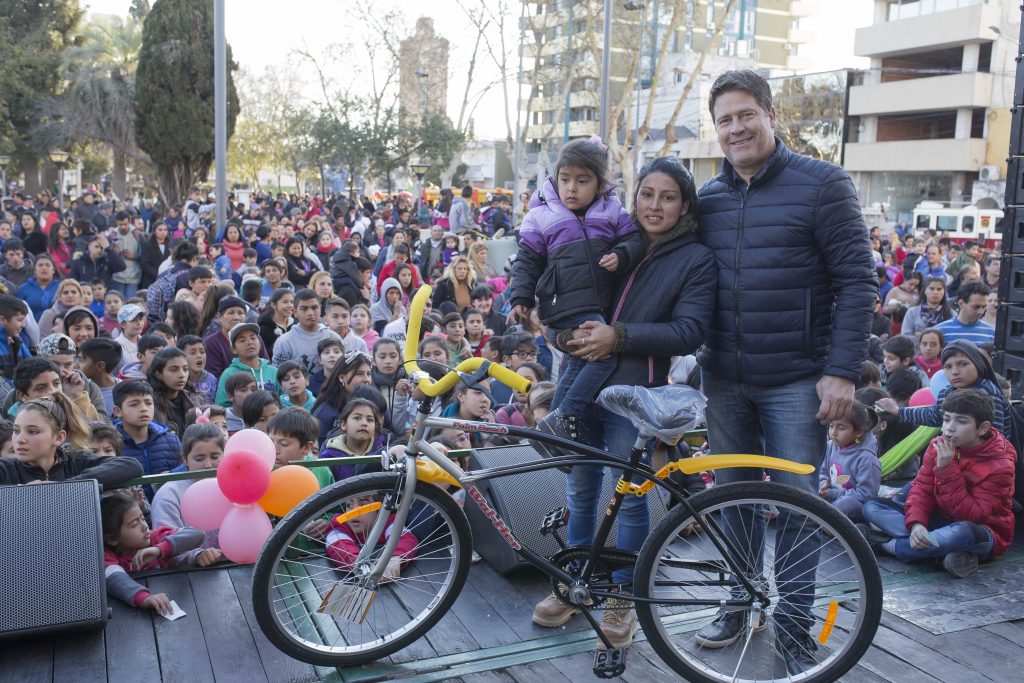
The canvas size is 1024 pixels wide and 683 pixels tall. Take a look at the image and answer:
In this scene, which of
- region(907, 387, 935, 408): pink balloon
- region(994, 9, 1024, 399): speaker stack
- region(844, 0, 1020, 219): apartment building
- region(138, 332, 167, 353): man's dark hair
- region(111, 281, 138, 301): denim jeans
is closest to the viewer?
region(994, 9, 1024, 399): speaker stack

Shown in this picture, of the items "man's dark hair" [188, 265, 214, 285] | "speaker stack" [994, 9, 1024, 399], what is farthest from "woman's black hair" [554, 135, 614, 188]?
"man's dark hair" [188, 265, 214, 285]

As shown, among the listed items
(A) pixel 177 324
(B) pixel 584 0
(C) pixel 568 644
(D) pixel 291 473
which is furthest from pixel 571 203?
(B) pixel 584 0

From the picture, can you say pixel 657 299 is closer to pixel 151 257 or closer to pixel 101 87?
pixel 151 257

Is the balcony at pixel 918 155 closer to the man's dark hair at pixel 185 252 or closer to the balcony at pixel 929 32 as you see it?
Result: the balcony at pixel 929 32

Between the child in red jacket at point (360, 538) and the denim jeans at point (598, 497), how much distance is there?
604 millimetres

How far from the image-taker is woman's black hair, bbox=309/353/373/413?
6430 mm

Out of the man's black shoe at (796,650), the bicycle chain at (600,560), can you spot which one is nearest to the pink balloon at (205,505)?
the bicycle chain at (600,560)

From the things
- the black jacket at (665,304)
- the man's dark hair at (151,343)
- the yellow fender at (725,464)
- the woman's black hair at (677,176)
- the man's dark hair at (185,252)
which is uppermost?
the woman's black hair at (677,176)

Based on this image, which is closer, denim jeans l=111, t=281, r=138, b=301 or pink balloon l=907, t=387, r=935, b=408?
pink balloon l=907, t=387, r=935, b=408

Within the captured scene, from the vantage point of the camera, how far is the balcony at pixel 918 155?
41.6 meters

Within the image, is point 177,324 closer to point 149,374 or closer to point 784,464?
point 149,374

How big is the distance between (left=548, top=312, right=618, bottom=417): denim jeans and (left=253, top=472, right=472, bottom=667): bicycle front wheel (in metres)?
0.54

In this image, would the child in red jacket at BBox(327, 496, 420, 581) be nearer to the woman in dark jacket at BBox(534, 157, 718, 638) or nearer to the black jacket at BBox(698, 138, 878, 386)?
the woman in dark jacket at BBox(534, 157, 718, 638)

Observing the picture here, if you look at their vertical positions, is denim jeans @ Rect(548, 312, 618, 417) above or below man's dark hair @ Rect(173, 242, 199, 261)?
above
